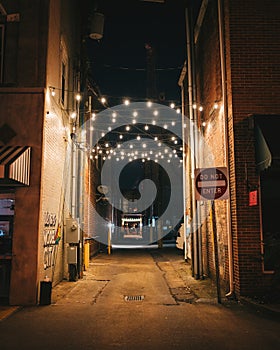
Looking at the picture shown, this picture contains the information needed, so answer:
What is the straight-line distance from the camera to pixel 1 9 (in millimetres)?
9969

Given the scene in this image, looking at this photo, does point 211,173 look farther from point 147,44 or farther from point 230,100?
point 147,44

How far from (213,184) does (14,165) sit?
458cm

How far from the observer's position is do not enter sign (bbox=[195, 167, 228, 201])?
9023mm

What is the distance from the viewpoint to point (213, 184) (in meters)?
9.05

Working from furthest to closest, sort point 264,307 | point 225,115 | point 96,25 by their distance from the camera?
point 96,25, point 225,115, point 264,307

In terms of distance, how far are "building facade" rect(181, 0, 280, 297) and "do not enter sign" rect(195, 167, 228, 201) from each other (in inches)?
22.5

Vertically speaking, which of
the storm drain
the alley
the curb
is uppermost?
the curb

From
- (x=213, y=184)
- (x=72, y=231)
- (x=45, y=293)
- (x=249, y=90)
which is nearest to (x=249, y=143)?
(x=249, y=90)

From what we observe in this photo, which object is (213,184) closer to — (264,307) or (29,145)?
(264,307)

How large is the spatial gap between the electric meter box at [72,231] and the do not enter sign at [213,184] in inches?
207

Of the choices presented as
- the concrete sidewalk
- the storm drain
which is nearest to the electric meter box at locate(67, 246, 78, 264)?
the concrete sidewalk

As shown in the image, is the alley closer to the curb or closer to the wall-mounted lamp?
the curb

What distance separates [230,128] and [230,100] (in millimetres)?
741

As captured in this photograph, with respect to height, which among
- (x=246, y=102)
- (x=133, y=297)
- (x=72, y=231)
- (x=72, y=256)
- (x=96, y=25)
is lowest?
(x=133, y=297)
